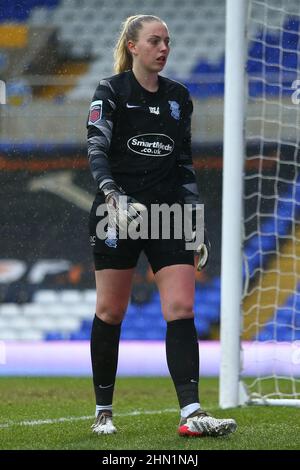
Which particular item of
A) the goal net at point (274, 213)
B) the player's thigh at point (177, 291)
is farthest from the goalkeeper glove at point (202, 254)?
the goal net at point (274, 213)

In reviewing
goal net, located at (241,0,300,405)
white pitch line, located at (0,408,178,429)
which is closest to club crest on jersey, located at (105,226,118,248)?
white pitch line, located at (0,408,178,429)

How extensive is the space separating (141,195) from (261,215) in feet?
9.77

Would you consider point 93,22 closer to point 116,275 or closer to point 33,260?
point 33,260

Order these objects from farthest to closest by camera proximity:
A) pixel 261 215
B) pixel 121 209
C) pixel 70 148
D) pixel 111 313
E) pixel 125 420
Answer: pixel 70 148 → pixel 261 215 → pixel 125 420 → pixel 111 313 → pixel 121 209

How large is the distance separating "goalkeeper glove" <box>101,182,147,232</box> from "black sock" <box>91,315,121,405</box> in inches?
18.9

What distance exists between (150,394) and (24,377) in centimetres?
193

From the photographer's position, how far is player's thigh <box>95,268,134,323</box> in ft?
13.1

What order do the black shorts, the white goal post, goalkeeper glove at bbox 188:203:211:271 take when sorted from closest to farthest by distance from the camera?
the black shorts, goalkeeper glove at bbox 188:203:211:271, the white goal post

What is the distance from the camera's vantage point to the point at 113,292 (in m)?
4.01

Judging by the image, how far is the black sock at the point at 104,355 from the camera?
4082mm

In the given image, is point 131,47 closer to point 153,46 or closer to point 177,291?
point 153,46

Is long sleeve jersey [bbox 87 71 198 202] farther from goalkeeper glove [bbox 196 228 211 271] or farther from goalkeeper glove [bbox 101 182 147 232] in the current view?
goalkeeper glove [bbox 196 228 211 271]

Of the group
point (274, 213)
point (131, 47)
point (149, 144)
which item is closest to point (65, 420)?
point (149, 144)
